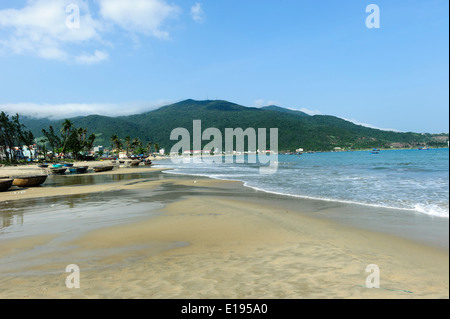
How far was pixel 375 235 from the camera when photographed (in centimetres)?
821

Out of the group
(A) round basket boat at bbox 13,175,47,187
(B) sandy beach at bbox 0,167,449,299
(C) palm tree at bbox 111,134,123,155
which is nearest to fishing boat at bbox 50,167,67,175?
(A) round basket boat at bbox 13,175,47,187

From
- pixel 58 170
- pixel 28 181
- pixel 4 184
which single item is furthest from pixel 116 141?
pixel 4 184

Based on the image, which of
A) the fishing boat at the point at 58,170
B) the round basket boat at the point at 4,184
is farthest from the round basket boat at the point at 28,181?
the fishing boat at the point at 58,170

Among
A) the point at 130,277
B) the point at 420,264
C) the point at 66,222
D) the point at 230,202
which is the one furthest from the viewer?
the point at 230,202

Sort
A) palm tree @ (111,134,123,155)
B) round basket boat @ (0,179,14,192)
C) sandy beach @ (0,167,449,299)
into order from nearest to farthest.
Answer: sandy beach @ (0,167,449,299), round basket boat @ (0,179,14,192), palm tree @ (111,134,123,155)

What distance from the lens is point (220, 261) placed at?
20.3 ft

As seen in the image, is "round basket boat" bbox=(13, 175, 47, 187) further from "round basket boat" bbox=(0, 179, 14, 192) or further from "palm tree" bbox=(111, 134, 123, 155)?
"palm tree" bbox=(111, 134, 123, 155)

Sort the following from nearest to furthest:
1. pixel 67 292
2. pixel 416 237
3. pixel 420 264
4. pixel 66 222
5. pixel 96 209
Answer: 1. pixel 67 292
2. pixel 420 264
3. pixel 416 237
4. pixel 66 222
5. pixel 96 209

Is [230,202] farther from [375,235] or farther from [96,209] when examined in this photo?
[375,235]

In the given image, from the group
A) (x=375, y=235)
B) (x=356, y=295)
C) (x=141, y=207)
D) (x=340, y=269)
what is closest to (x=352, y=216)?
(x=375, y=235)

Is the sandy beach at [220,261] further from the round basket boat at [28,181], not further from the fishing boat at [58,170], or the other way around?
the fishing boat at [58,170]

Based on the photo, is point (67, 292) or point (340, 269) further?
point (340, 269)

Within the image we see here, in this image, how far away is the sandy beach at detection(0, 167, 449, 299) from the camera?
4637mm
